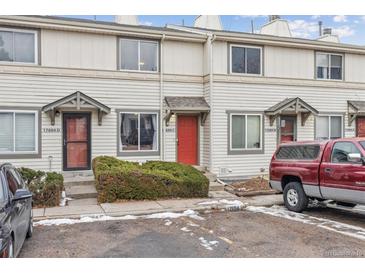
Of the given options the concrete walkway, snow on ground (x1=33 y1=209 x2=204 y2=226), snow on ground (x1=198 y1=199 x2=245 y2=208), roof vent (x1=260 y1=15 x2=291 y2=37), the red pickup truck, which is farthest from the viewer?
roof vent (x1=260 y1=15 x2=291 y2=37)

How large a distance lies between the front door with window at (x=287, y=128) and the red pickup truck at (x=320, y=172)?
564 centimetres

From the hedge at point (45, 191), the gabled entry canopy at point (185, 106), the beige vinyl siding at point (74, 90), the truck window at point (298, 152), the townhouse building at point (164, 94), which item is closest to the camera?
the truck window at point (298, 152)

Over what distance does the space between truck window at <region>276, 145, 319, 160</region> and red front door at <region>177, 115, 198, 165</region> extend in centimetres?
511

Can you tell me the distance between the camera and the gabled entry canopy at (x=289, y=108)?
14.8 metres

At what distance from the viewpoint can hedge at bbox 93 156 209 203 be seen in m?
10.0

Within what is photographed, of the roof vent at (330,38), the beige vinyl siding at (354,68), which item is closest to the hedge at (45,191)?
the beige vinyl siding at (354,68)

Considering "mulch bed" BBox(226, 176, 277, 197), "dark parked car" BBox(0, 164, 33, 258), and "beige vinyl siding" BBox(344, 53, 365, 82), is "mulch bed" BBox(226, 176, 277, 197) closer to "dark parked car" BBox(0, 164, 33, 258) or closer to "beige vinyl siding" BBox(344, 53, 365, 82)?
"dark parked car" BBox(0, 164, 33, 258)

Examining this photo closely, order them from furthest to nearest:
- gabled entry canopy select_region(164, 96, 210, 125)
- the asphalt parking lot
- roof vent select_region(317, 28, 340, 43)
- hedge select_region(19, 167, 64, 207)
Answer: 1. roof vent select_region(317, 28, 340, 43)
2. gabled entry canopy select_region(164, 96, 210, 125)
3. hedge select_region(19, 167, 64, 207)
4. the asphalt parking lot

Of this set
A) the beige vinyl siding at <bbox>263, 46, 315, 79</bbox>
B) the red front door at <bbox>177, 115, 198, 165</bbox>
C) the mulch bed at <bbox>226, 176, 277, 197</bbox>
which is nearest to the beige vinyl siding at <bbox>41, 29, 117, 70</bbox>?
the red front door at <bbox>177, 115, 198, 165</bbox>

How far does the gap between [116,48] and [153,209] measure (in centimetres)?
689

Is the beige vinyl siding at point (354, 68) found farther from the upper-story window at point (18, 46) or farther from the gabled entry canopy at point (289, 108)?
the upper-story window at point (18, 46)

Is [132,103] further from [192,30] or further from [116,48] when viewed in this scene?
[192,30]

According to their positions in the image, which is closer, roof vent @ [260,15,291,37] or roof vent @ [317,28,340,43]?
roof vent @ [260,15,291,37]

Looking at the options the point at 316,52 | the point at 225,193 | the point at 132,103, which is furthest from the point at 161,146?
the point at 316,52
